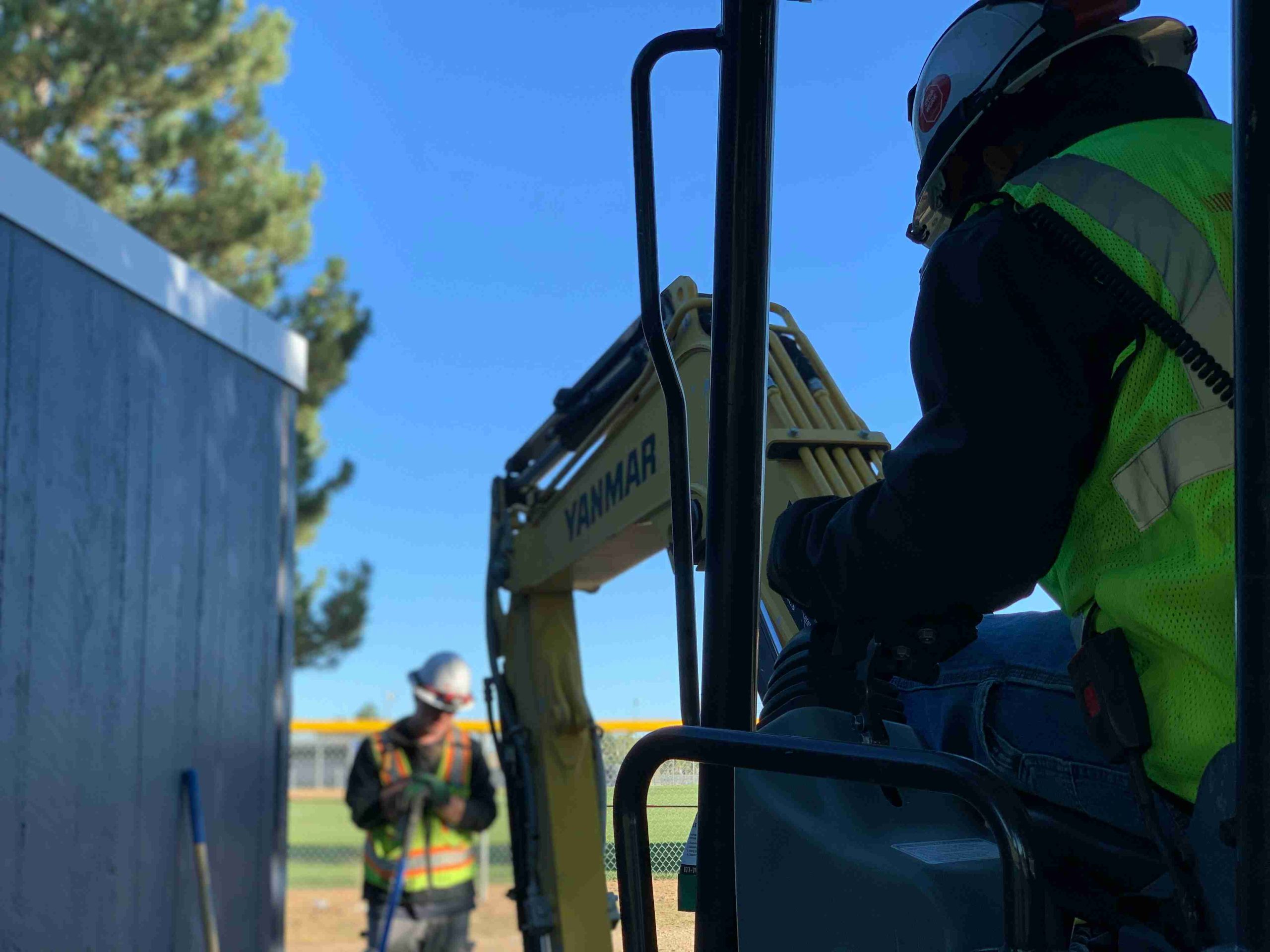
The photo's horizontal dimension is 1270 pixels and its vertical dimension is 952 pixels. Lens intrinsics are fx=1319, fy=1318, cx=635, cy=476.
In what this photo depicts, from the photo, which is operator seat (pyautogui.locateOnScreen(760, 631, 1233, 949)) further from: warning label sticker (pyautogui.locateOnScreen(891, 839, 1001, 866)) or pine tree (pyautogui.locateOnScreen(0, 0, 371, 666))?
pine tree (pyautogui.locateOnScreen(0, 0, 371, 666))

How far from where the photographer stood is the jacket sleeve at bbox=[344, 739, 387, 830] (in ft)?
21.4

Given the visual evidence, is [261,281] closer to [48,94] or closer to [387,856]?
[48,94]

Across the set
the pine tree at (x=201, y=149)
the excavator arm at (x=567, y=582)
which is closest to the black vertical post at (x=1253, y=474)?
the excavator arm at (x=567, y=582)

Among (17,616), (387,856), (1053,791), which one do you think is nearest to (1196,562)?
(1053,791)

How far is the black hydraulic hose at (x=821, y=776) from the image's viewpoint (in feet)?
3.38

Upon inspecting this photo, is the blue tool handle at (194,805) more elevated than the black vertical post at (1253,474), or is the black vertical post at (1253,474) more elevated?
the black vertical post at (1253,474)

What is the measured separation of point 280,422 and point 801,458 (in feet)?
16.1

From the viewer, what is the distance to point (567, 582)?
4.54 m

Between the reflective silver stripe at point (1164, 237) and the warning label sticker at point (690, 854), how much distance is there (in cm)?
65

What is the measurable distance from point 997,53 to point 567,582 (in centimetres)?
320

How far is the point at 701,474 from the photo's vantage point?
275cm

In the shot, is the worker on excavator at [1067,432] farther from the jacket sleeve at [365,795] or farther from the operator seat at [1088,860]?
the jacket sleeve at [365,795]

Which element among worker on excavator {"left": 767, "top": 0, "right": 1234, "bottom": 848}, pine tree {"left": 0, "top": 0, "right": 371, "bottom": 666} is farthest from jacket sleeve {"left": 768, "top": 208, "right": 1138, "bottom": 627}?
pine tree {"left": 0, "top": 0, "right": 371, "bottom": 666}

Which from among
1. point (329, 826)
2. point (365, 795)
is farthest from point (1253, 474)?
point (329, 826)
